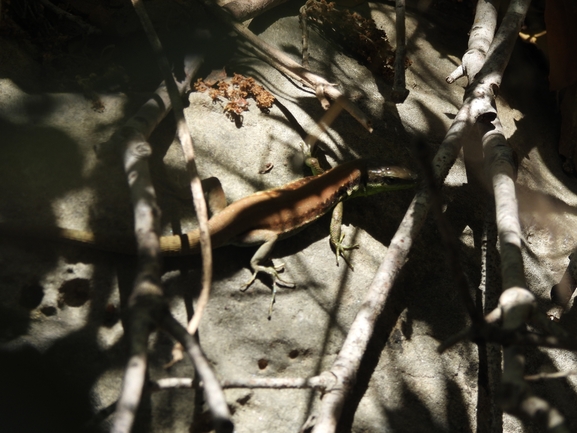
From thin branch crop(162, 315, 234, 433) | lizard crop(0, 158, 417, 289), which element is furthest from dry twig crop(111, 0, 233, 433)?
lizard crop(0, 158, 417, 289)

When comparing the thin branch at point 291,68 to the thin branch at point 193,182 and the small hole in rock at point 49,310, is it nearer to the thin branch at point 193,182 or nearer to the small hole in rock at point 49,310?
the thin branch at point 193,182

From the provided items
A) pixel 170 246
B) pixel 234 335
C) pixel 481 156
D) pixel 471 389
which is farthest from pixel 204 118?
pixel 471 389

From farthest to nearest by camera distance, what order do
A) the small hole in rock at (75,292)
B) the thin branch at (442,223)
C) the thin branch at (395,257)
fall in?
the small hole in rock at (75,292)
the thin branch at (395,257)
the thin branch at (442,223)

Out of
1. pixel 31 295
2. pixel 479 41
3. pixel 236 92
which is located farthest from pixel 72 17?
pixel 479 41

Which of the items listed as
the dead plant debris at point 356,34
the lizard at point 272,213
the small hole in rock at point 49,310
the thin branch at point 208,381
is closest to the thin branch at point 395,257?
the lizard at point 272,213

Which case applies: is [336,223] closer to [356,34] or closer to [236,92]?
[236,92]

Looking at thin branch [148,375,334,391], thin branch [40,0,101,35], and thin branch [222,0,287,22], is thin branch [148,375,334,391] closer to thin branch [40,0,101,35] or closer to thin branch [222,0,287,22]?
thin branch [40,0,101,35]

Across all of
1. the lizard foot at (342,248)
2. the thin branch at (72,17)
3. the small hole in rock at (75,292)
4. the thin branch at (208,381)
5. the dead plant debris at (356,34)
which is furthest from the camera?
the dead plant debris at (356,34)

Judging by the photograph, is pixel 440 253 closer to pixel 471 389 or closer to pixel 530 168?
pixel 471 389
